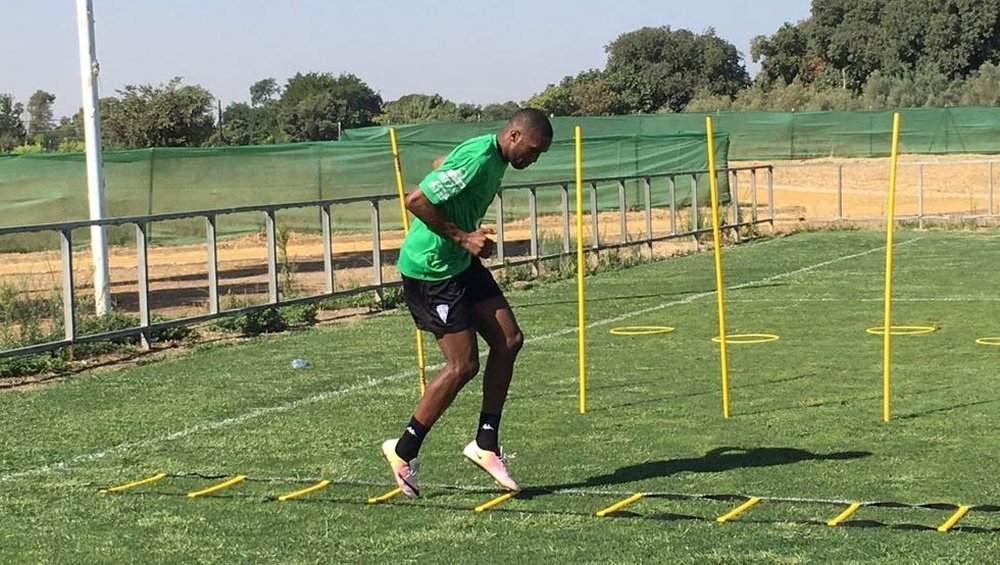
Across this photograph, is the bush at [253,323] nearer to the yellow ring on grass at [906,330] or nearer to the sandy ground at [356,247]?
the sandy ground at [356,247]

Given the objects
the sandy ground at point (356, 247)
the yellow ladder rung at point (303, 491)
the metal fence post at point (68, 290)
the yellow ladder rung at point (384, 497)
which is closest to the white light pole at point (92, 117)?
the sandy ground at point (356, 247)

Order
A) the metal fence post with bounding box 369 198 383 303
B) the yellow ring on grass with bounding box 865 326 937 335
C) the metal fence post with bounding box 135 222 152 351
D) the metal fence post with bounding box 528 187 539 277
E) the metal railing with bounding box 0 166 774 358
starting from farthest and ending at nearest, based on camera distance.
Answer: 1. the metal fence post with bounding box 528 187 539 277
2. the metal fence post with bounding box 369 198 383 303
3. the yellow ring on grass with bounding box 865 326 937 335
4. the metal fence post with bounding box 135 222 152 351
5. the metal railing with bounding box 0 166 774 358

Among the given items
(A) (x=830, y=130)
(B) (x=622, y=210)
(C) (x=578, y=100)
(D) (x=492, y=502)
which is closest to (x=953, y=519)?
(D) (x=492, y=502)

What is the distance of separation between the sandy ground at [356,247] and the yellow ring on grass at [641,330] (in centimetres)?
415

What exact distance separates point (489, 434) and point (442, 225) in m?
1.21

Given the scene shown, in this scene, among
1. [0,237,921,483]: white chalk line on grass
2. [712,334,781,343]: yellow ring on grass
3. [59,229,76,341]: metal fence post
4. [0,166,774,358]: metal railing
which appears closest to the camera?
[0,237,921,483]: white chalk line on grass

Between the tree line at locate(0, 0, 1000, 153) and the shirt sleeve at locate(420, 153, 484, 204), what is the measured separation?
3792 cm

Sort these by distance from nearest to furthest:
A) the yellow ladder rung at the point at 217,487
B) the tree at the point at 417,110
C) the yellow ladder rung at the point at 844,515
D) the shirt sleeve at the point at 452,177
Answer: the yellow ladder rung at the point at 844,515 → the shirt sleeve at the point at 452,177 → the yellow ladder rung at the point at 217,487 → the tree at the point at 417,110

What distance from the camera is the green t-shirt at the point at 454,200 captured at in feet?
23.9

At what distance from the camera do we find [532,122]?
24.4 ft

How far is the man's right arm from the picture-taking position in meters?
7.18

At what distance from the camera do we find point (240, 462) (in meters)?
8.95

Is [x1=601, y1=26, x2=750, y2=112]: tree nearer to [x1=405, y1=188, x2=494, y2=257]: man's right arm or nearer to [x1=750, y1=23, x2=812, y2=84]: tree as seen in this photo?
[x1=750, y1=23, x2=812, y2=84]: tree

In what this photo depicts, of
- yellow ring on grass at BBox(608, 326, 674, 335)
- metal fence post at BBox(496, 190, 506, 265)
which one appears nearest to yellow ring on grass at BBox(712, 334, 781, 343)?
yellow ring on grass at BBox(608, 326, 674, 335)
